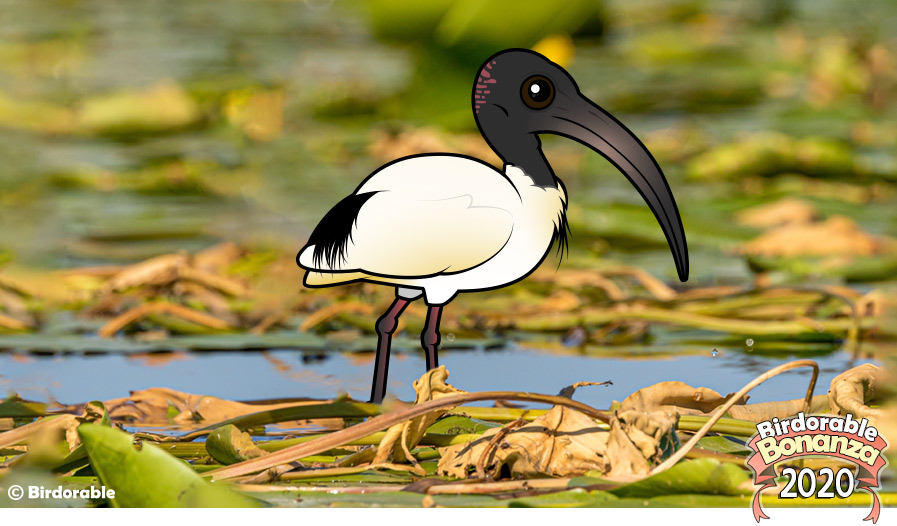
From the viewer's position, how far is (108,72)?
3.12 meters

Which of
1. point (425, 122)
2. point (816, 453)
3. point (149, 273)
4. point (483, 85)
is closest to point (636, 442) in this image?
point (816, 453)

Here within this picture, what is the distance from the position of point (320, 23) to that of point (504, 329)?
239 centimetres

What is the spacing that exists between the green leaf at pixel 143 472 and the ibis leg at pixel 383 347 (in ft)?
0.89

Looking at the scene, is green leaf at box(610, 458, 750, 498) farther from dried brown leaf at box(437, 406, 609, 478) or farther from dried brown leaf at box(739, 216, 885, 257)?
dried brown leaf at box(739, 216, 885, 257)

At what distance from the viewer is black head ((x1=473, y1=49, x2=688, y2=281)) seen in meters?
1.26

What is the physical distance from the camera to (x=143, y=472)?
970 millimetres

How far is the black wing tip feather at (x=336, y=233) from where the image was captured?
1246 mm

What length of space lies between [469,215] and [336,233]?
16 centimetres

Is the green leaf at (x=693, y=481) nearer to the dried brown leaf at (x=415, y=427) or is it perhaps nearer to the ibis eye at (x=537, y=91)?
the dried brown leaf at (x=415, y=427)

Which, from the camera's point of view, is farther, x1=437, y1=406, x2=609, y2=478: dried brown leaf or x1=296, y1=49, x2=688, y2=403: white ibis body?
x1=296, y1=49, x2=688, y2=403: white ibis body

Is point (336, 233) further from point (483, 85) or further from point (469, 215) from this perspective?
point (483, 85)

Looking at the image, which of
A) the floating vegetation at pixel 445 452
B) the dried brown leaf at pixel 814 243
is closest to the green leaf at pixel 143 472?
the floating vegetation at pixel 445 452

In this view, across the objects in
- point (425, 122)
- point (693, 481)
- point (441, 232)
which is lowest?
point (693, 481)

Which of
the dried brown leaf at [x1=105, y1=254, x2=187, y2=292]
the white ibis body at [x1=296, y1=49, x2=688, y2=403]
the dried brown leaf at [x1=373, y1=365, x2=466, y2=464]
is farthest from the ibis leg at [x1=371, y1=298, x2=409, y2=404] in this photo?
the dried brown leaf at [x1=105, y1=254, x2=187, y2=292]
